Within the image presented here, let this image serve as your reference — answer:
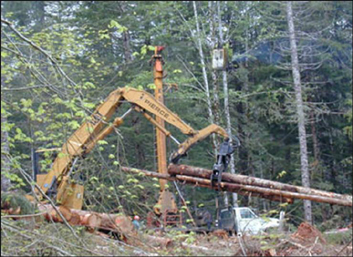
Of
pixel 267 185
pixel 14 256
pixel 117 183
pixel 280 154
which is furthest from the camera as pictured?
pixel 280 154

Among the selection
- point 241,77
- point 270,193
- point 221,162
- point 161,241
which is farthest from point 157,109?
point 241,77

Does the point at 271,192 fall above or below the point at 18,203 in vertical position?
below

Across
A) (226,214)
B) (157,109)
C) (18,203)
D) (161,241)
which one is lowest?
(226,214)

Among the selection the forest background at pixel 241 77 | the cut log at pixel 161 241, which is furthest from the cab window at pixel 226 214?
the cut log at pixel 161 241

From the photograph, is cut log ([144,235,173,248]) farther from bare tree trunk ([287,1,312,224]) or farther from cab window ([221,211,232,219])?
bare tree trunk ([287,1,312,224])

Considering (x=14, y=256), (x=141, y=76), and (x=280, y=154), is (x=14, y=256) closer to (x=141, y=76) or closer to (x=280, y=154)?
(x=141, y=76)

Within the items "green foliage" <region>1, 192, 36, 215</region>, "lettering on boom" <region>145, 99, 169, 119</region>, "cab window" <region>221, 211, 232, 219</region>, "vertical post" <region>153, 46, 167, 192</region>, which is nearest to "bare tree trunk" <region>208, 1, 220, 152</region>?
"cab window" <region>221, 211, 232, 219</region>

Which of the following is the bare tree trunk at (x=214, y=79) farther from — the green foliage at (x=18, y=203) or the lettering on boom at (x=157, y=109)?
the green foliage at (x=18, y=203)

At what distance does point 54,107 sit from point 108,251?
2.04 m

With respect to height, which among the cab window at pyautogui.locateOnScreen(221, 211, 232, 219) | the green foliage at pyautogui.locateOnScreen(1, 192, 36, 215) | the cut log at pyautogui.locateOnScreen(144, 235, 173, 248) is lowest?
the cab window at pyautogui.locateOnScreen(221, 211, 232, 219)

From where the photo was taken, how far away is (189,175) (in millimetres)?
11047

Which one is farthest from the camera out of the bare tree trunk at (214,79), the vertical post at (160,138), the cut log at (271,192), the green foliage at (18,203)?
the bare tree trunk at (214,79)

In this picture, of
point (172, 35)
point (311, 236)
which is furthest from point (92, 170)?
point (172, 35)

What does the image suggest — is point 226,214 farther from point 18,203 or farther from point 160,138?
point 18,203
